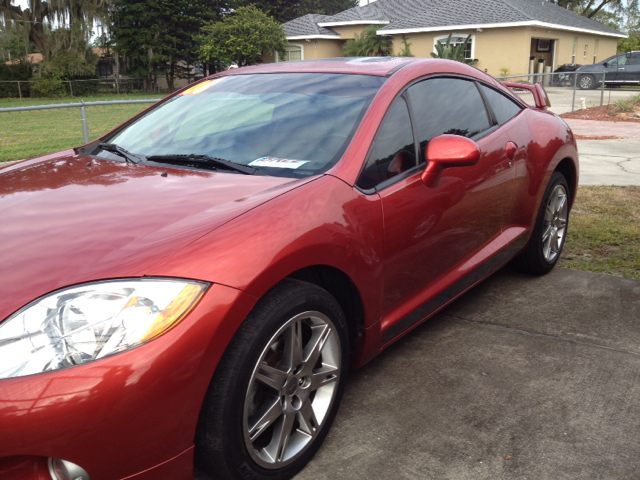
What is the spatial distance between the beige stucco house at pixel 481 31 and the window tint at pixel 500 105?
28746 millimetres

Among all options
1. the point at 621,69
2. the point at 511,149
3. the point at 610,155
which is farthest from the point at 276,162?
the point at 621,69

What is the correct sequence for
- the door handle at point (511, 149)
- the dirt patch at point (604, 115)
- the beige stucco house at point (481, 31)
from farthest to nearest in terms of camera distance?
1. the beige stucco house at point (481, 31)
2. the dirt patch at point (604, 115)
3. the door handle at point (511, 149)

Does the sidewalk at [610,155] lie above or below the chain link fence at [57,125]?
below

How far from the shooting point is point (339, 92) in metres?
2.96

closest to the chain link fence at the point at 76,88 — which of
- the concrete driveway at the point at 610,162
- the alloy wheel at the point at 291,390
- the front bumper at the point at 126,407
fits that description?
the concrete driveway at the point at 610,162

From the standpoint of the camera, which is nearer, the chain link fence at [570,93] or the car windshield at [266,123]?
the car windshield at [266,123]

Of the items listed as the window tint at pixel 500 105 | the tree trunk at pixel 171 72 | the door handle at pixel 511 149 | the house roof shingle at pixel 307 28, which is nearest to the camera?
the door handle at pixel 511 149

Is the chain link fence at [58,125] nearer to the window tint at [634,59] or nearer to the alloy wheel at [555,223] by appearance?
the alloy wheel at [555,223]

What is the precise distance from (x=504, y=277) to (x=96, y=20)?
141 feet

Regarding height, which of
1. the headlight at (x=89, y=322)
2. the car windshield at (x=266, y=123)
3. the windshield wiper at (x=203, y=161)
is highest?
the car windshield at (x=266, y=123)

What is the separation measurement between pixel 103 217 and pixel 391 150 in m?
1.28

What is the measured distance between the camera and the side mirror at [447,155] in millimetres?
2680

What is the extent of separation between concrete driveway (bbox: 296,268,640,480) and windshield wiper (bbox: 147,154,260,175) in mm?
1144

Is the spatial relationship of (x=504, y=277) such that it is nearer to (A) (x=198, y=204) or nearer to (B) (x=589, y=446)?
(B) (x=589, y=446)
